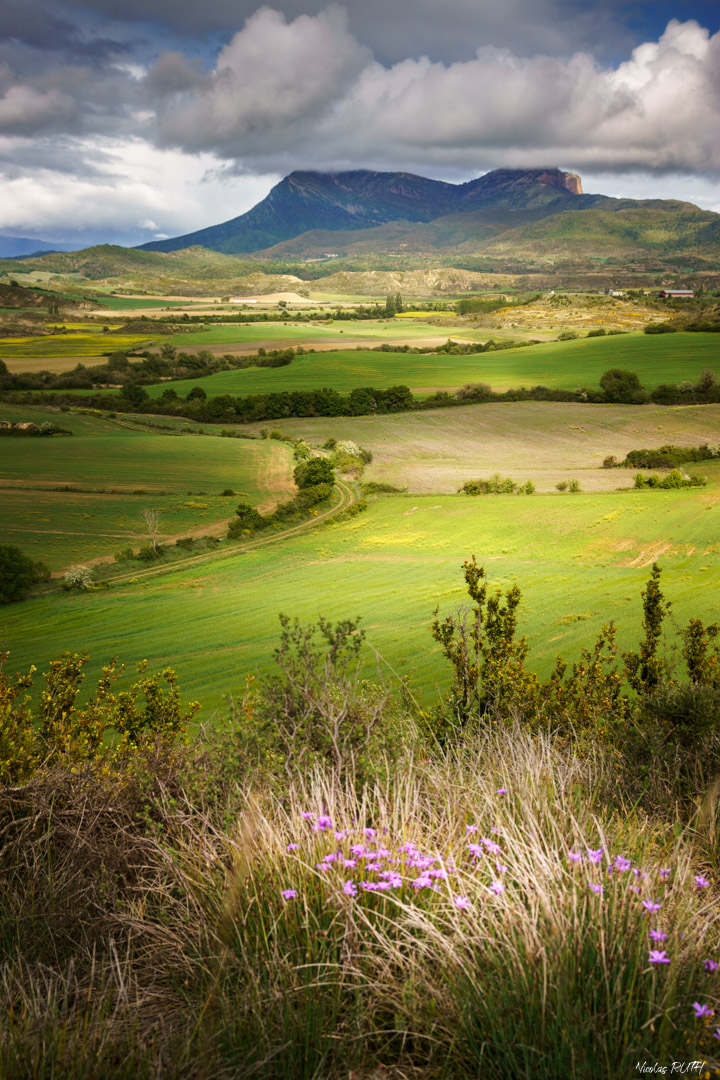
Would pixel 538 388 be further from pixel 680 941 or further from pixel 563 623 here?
pixel 680 941

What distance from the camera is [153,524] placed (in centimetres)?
4459

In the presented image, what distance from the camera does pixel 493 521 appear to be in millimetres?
45125

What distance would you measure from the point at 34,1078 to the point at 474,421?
78795 mm

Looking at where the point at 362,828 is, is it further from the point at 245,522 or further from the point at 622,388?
the point at 622,388

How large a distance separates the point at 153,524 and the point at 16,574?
1191 cm

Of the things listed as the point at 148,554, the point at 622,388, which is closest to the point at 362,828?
the point at 148,554

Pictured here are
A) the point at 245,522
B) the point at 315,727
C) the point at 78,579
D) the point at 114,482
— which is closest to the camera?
the point at 315,727

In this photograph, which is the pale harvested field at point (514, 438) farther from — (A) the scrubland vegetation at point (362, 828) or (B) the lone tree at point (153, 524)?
(A) the scrubland vegetation at point (362, 828)

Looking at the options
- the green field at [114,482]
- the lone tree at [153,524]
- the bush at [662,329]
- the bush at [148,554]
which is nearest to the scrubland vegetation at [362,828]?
the bush at [148,554]

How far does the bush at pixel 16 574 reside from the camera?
3294 centimetres

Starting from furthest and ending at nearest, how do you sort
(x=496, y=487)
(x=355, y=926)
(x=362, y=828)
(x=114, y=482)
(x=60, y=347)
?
(x=60, y=347), (x=496, y=487), (x=114, y=482), (x=362, y=828), (x=355, y=926)

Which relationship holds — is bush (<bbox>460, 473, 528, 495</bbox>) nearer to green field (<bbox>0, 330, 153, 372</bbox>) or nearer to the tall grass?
the tall grass

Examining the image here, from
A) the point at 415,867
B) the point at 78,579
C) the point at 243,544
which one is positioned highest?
the point at 415,867

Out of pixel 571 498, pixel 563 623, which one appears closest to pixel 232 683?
pixel 563 623
